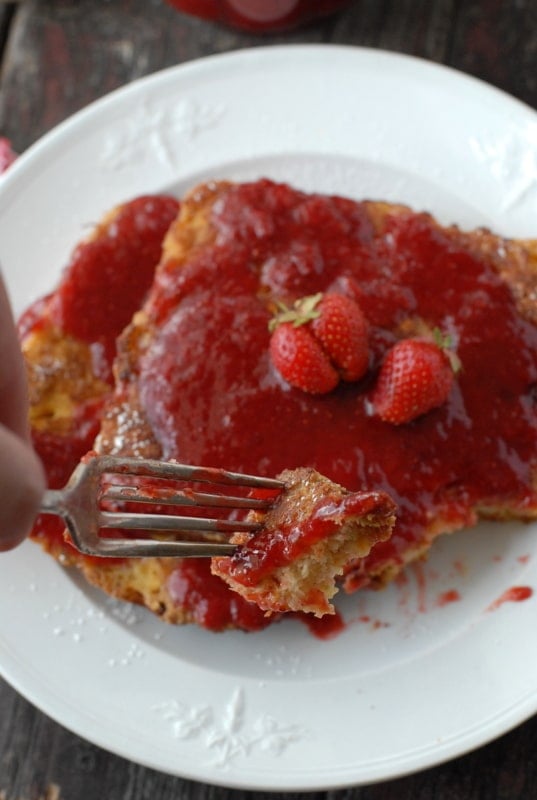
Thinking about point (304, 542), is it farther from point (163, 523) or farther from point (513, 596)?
point (513, 596)

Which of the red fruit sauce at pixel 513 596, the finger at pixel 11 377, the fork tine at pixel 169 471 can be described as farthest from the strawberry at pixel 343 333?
the finger at pixel 11 377

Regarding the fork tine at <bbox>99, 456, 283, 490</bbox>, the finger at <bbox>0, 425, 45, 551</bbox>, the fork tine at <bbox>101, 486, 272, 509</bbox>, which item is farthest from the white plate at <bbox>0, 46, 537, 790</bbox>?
the finger at <bbox>0, 425, 45, 551</bbox>

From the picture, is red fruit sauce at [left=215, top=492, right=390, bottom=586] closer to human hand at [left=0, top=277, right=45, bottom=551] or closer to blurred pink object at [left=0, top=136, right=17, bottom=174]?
human hand at [left=0, top=277, right=45, bottom=551]

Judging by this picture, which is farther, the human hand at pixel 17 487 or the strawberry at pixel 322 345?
the strawberry at pixel 322 345

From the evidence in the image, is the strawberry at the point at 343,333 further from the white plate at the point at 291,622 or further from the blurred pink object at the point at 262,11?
the blurred pink object at the point at 262,11

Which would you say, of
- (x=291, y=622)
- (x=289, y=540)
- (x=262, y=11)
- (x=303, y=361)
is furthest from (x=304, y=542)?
(x=262, y=11)

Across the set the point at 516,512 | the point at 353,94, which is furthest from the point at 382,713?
the point at 353,94
